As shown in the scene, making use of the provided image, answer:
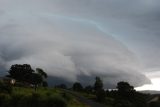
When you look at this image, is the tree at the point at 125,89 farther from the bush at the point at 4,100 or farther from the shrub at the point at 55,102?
the bush at the point at 4,100

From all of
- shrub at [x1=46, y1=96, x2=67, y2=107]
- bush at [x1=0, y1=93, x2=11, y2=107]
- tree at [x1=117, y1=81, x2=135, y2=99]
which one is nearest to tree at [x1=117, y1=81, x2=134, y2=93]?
tree at [x1=117, y1=81, x2=135, y2=99]

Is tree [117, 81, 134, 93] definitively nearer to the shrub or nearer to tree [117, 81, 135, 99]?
tree [117, 81, 135, 99]

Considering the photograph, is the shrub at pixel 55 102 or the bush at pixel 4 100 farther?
the bush at pixel 4 100

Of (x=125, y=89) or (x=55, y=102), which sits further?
(x=125, y=89)

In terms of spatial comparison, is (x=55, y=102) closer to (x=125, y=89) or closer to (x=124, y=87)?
(x=125, y=89)

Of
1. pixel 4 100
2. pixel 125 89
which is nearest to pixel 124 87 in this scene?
pixel 125 89

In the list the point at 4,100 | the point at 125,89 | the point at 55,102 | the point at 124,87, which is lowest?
the point at 55,102

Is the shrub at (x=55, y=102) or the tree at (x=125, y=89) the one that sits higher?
the tree at (x=125, y=89)

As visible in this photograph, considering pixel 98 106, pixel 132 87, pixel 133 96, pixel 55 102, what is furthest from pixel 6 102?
pixel 132 87

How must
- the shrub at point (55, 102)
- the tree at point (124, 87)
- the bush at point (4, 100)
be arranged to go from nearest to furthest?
the shrub at point (55, 102) < the bush at point (4, 100) < the tree at point (124, 87)

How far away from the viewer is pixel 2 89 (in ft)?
477

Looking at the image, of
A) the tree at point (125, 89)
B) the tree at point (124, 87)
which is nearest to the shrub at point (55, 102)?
the tree at point (125, 89)

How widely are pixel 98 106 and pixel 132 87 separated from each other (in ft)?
190

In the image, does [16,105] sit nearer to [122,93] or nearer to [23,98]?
[23,98]
